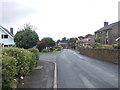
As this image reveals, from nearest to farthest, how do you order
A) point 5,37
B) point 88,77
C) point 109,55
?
point 88,77 < point 109,55 < point 5,37

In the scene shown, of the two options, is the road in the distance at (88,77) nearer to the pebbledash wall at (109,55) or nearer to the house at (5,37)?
the pebbledash wall at (109,55)

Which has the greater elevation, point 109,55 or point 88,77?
point 109,55

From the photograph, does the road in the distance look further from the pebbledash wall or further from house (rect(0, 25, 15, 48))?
house (rect(0, 25, 15, 48))

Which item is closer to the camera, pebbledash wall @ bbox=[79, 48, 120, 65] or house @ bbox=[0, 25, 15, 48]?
pebbledash wall @ bbox=[79, 48, 120, 65]

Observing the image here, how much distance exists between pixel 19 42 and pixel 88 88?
1107 cm

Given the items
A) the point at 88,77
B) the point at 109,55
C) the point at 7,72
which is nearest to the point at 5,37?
the point at 109,55

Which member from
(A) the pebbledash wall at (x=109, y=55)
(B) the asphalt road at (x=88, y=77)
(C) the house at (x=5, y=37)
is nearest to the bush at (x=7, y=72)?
(B) the asphalt road at (x=88, y=77)

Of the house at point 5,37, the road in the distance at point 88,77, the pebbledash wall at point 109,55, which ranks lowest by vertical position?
the road in the distance at point 88,77

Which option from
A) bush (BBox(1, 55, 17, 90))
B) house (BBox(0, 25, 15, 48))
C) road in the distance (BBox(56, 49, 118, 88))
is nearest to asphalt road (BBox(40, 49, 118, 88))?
road in the distance (BBox(56, 49, 118, 88))

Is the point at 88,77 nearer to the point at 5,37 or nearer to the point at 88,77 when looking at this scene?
the point at 88,77

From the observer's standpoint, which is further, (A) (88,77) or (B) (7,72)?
(A) (88,77)

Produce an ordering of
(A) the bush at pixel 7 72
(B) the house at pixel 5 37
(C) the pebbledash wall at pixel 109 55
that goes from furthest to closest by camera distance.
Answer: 1. (B) the house at pixel 5 37
2. (C) the pebbledash wall at pixel 109 55
3. (A) the bush at pixel 7 72

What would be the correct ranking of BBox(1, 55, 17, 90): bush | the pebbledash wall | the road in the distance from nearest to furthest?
1. BBox(1, 55, 17, 90): bush
2. the road in the distance
3. the pebbledash wall

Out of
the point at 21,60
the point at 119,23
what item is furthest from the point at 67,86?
the point at 119,23
